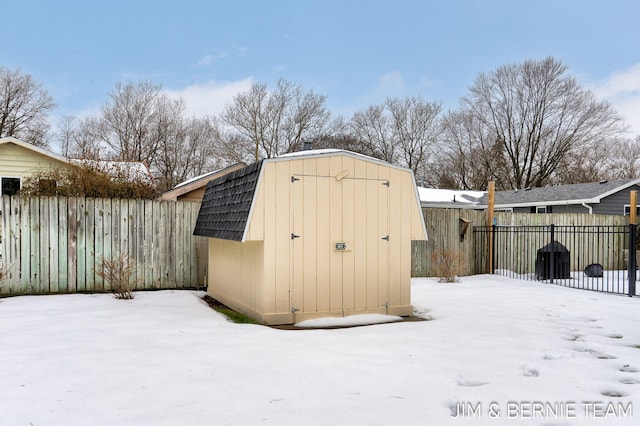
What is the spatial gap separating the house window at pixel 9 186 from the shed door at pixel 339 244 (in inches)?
462

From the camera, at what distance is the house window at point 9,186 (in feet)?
42.3

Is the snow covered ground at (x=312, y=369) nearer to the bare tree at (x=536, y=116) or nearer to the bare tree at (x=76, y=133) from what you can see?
the bare tree at (x=76, y=133)

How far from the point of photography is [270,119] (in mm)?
26672

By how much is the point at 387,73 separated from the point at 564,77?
11.5 m

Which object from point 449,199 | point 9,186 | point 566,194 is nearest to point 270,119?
point 449,199

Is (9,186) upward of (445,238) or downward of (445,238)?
upward

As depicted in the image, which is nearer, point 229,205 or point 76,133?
point 229,205

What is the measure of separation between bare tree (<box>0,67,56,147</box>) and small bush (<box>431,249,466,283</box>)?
24.6 m

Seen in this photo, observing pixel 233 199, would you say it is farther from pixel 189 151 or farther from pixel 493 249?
pixel 189 151

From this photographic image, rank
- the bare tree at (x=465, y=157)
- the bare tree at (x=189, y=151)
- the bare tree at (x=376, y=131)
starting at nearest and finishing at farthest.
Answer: the bare tree at (x=189, y=151), the bare tree at (x=465, y=157), the bare tree at (x=376, y=131)

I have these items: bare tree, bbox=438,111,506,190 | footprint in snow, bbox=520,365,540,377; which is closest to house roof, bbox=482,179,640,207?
bare tree, bbox=438,111,506,190

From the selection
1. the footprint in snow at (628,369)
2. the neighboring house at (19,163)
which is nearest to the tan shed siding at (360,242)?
the footprint in snow at (628,369)

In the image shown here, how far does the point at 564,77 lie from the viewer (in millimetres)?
27266

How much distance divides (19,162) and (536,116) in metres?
29.0
